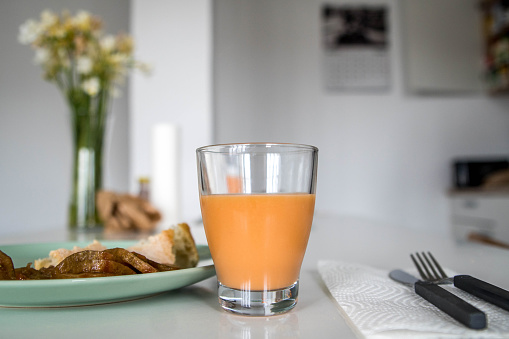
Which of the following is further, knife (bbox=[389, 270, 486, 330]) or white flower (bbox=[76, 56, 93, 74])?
white flower (bbox=[76, 56, 93, 74])

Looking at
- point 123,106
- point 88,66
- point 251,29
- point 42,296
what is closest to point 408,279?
point 42,296

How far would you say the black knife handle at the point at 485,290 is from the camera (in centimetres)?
33

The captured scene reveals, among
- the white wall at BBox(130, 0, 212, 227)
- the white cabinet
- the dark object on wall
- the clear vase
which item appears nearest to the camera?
the clear vase

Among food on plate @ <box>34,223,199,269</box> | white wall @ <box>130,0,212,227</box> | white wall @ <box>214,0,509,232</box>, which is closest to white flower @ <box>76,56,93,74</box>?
white wall @ <box>130,0,212,227</box>

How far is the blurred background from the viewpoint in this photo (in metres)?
2.98

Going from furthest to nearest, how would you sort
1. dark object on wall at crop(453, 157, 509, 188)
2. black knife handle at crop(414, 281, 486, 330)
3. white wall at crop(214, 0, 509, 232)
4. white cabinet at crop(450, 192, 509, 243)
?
white wall at crop(214, 0, 509, 232), dark object on wall at crop(453, 157, 509, 188), white cabinet at crop(450, 192, 509, 243), black knife handle at crop(414, 281, 486, 330)

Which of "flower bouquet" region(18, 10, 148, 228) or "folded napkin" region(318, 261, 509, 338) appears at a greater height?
"flower bouquet" region(18, 10, 148, 228)

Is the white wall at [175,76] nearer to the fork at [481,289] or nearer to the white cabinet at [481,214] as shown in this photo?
the white cabinet at [481,214]

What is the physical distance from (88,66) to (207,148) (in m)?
1.07

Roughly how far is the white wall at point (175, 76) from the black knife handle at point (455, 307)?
5.95 feet

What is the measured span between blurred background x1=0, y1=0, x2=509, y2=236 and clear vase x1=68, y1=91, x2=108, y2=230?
167cm

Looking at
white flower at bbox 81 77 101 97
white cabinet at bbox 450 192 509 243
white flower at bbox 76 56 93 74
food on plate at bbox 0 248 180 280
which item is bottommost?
Result: white cabinet at bbox 450 192 509 243

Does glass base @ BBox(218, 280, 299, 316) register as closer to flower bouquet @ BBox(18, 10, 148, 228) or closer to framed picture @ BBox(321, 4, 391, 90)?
flower bouquet @ BBox(18, 10, 148, 228)

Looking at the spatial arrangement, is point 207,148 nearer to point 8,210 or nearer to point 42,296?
point 42,296
